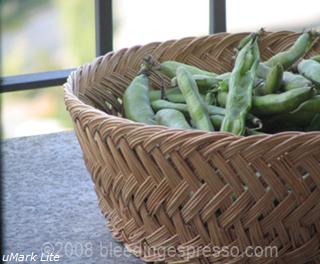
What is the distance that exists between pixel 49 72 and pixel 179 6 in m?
0.61

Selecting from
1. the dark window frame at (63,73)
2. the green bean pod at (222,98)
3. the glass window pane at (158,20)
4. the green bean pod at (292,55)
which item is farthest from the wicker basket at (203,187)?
the glass window pane at (158,20)

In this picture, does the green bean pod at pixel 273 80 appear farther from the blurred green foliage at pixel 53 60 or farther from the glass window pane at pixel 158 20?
the glass window pane at pixel 158 20

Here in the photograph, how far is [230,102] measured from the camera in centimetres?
113

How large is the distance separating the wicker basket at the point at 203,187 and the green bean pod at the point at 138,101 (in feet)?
0.34

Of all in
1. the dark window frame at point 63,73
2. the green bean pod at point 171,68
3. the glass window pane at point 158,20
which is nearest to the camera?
the green bean pod at point 171,68

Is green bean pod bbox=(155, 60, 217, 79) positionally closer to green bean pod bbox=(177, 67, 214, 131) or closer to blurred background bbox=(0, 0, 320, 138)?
green bean pod bbox=(177, 67, 214, 131)

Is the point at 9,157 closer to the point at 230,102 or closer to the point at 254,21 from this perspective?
the point at 230,102

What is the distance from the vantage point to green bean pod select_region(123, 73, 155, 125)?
47.6 inches

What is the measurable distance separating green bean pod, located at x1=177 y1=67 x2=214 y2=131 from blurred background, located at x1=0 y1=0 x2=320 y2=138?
0.20 m

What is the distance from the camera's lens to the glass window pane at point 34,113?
154 cm

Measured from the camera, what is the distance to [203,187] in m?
1.00

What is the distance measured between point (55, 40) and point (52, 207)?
1.38ft

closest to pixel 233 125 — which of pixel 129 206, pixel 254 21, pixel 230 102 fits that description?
pixel 230 102

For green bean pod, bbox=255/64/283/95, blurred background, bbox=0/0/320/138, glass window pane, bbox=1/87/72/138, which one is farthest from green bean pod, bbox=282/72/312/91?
glass window pane, bbox=1/87/72/138
